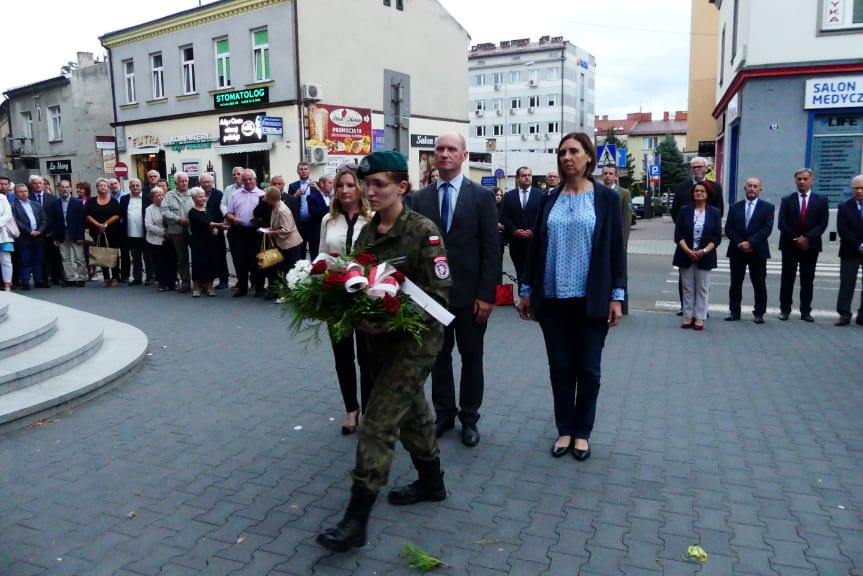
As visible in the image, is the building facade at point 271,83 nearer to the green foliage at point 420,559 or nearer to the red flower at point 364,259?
the red flower at point 364,259

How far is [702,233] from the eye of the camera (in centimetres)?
893

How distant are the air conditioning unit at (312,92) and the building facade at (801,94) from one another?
1391 cm

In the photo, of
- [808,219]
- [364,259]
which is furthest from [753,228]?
[364,259]

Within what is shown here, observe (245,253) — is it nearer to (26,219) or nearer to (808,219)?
(26,219)

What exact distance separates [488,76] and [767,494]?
3243 inches

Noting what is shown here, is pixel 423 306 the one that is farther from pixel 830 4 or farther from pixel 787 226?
pixel 830 4

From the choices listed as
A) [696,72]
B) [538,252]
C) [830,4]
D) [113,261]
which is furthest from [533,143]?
[538,252]

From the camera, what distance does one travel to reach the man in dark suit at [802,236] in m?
9.49

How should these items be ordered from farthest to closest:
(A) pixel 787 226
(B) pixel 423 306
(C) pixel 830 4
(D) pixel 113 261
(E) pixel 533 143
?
(E) pixel 533 143
(C) pixel 830 4
(D) pixel 113 261
(A) pixel 787 226
(B) pixel 423 306

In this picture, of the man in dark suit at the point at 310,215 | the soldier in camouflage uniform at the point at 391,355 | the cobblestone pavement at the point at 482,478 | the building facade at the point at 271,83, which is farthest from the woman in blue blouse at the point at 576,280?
the building facade at the point at 271,83

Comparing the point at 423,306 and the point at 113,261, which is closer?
the point at 423,306

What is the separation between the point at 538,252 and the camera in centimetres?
477

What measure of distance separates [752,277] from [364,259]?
7.82 m

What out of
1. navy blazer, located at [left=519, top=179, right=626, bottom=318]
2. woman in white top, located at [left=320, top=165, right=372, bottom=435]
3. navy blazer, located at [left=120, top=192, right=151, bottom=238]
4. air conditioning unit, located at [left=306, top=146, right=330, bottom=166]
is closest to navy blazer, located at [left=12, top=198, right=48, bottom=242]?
navy blazer, located at [left=120, top=192, right=151, bottom=238]
